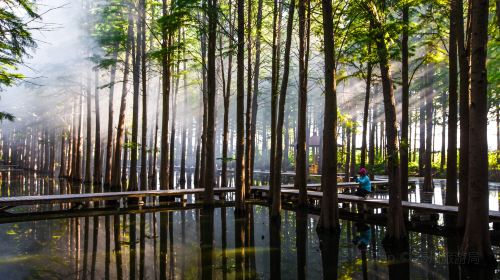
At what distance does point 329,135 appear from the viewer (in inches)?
426

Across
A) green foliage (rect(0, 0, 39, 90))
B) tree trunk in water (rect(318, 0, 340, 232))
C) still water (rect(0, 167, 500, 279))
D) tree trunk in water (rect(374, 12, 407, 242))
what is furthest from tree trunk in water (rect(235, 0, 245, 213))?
green foliage (rect(0, 0, 39, 90))

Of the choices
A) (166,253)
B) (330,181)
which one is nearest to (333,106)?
(330,181)

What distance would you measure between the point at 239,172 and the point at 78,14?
796 inches

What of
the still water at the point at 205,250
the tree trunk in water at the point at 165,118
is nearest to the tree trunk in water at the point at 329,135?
the still water at the point at 205,250

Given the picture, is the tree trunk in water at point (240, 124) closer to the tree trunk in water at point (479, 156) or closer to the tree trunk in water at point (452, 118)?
the tree trunk in water at point (452, 118)

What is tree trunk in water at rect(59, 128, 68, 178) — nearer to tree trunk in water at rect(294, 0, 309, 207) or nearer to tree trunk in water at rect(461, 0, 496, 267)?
tree trunk in water at rect(294, 0, 309, 207)

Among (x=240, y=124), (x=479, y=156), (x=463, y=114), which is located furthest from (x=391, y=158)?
(x=240, y=124)

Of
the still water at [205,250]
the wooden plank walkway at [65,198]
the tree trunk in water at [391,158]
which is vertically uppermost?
the tree trunk in water at [391,158]

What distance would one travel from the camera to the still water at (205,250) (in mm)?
7047

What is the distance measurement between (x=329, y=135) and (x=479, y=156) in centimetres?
404

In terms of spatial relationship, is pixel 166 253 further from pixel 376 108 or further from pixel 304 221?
pixel 376 108

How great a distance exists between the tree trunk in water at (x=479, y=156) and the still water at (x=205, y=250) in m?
0.66

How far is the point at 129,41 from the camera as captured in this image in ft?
72.5

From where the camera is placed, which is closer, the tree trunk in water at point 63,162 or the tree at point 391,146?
the tree at point 391,146
